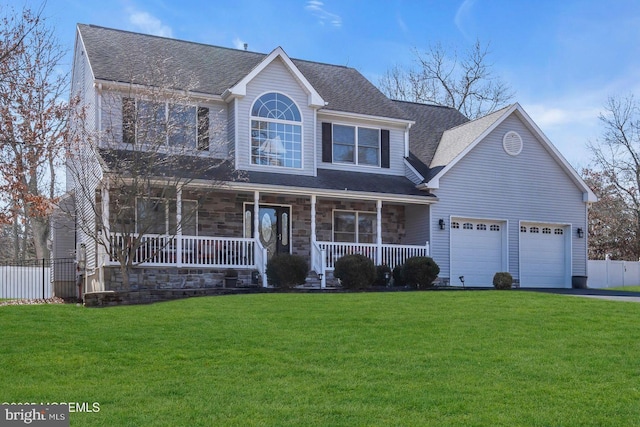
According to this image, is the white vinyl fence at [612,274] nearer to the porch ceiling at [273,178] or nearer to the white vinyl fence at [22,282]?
the porch ceiling at [273,178]

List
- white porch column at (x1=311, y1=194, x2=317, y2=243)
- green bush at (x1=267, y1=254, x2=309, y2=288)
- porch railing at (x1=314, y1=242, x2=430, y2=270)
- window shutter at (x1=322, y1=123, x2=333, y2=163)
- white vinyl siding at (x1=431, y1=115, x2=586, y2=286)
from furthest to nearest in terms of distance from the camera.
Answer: white vinyl siding at (x1=431, y1=115, x2=586, y2=286) → window shutter at (x1=322, y1=123, x2=333, y2=163) → porch railing at (x1=314, y1=242, x2=430, y2=270) → white porch column at (x1=311, y1=194, x2=317, y2=243) → green bush at (x1=267, y1=254, x2=309, y2=288)

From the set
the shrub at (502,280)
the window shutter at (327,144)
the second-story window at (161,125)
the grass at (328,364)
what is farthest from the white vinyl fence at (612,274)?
the second-story window at (161,125)

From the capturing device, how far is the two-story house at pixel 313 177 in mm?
17750

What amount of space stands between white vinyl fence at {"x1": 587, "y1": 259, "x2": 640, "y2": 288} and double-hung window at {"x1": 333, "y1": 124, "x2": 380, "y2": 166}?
37.2ft

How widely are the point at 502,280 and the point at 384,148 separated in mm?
5473

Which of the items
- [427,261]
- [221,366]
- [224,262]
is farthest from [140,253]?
[221,366]

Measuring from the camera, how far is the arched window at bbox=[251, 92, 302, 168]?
778 inches

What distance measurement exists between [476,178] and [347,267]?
6.45 meters

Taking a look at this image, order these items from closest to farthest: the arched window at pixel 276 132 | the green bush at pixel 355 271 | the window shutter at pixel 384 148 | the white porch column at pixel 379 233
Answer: the green bush at pixel 355 271 → the arched window at pixel 276 132 → the white porch column at pixel 379 233 → the window shutter at pixel 384 148

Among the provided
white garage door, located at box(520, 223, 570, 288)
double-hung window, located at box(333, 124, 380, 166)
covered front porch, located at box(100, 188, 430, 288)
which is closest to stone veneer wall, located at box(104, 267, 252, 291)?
covered front porch, located at box(100, 188, 430, 288)

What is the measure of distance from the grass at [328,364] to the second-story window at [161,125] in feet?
16.9

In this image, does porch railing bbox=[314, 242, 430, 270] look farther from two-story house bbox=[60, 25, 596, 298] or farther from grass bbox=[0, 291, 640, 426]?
grass bbox=[0, 291, 640, 426]

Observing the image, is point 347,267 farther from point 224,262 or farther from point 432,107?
point 432,107

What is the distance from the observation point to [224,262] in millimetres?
18203
